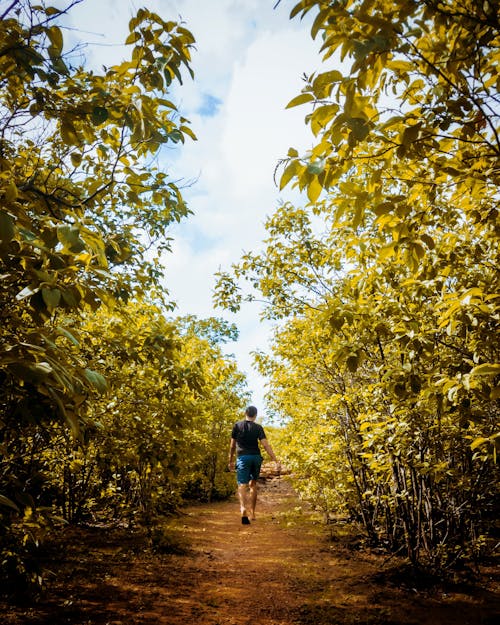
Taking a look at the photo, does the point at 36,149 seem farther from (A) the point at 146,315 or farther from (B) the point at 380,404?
(B) the point at 380,404

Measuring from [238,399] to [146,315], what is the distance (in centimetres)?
971

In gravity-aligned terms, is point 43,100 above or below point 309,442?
above

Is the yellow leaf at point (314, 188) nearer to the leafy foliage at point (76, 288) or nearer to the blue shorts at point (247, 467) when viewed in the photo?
the leafy foliage at point (76, 288)

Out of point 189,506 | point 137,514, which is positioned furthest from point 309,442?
point 189,506

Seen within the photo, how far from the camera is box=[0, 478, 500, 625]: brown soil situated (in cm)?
433

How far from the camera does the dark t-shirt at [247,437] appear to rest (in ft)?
24.0

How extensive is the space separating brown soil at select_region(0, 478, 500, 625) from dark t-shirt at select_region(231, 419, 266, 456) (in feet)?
6.00

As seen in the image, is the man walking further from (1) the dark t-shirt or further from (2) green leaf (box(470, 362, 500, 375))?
(2) green leaf (box(470, 362, 500, 375))

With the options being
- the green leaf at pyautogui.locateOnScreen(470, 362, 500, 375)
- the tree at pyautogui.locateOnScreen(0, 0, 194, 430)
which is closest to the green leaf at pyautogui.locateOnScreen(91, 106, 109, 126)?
the tree at pyautogui.locateOnScreen(0, 0, 194, 430)

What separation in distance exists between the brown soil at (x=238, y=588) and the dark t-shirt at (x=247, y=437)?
6.00 ft

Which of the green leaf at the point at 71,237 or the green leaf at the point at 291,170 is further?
the green leaf at the point at 291,170

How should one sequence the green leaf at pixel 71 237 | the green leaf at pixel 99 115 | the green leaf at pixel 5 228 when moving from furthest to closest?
the green leaf at pixel 99 115
the green leaf at pixel 71 237
the green leaf at pixel 5 228

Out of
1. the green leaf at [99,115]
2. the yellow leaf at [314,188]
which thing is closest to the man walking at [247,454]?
the green leaf at [99,115]

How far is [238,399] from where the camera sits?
14.5m
